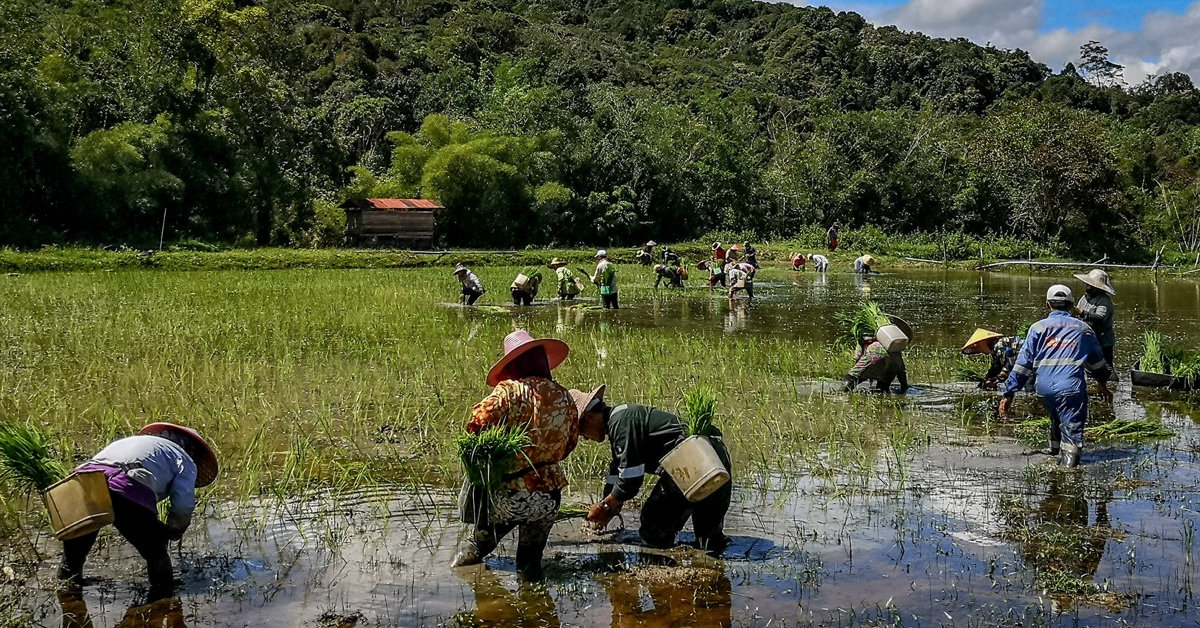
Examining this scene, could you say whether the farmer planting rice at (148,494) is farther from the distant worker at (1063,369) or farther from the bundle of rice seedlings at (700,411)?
the distant worker at (1063,369)

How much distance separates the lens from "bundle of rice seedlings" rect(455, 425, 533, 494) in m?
5.04

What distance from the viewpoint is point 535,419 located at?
524cm

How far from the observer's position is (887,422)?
940 cm

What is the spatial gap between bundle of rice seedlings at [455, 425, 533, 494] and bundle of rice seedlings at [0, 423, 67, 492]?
2.15 m

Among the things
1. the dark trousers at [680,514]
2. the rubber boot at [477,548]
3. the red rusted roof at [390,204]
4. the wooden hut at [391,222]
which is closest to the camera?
the rubber boot at [477,548]

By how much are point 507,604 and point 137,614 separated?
71.9 inches

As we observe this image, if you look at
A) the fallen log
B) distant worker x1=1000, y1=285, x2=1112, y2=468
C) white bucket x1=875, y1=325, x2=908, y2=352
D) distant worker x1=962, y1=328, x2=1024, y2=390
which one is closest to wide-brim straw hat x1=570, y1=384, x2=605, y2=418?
distant worker x1=1000, y1=285, x2=1112, y2=468

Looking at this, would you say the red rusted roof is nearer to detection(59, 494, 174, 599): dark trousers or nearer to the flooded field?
the flooded field

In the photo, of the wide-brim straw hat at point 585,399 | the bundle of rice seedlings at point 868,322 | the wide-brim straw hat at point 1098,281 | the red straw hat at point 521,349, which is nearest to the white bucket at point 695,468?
the wide-brim straw hat at point 585,399

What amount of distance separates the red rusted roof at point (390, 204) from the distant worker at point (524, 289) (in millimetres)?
21125

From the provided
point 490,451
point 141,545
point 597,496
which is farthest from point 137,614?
point 597,496

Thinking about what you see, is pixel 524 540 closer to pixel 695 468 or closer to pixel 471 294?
pixel 695 468

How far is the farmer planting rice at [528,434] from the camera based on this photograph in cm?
525

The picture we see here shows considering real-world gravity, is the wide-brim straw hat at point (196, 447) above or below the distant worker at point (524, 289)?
below
